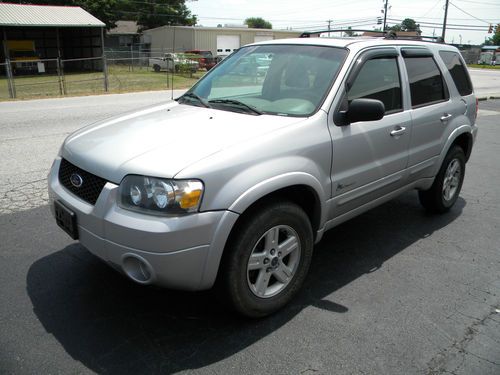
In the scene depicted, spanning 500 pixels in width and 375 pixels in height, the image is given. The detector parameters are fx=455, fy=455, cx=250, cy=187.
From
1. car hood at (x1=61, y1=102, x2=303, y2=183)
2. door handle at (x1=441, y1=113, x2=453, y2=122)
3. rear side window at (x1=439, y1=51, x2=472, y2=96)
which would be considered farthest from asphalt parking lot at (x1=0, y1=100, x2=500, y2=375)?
rear side window at (x1=439, y1=51, x2=472, y2=96)

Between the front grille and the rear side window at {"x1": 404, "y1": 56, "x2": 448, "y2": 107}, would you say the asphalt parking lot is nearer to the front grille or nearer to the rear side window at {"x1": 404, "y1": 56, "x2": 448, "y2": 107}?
the front grille

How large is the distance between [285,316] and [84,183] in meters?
1.64

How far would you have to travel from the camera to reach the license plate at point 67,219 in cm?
293

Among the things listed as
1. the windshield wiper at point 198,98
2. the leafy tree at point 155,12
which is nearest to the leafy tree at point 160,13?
the leafy tree at point 155,12

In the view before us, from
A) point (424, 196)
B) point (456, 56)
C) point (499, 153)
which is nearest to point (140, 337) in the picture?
point (424, 196)

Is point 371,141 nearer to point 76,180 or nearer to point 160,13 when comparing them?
point 76,180

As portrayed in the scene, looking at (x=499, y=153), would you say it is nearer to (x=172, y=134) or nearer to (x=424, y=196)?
Result: (x=424, y=196)

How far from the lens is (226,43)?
47438 millimetres

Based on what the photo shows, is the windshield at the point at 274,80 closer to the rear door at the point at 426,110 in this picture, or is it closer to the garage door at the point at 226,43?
the rear door at the point at 426,110

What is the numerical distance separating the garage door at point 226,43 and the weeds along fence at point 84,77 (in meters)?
9.46

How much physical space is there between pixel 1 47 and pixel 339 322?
37.1m

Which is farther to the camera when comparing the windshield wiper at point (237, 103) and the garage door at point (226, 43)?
the garage door at point (226, 43)

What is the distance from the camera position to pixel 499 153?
28.0ft

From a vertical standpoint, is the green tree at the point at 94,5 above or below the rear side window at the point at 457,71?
above
